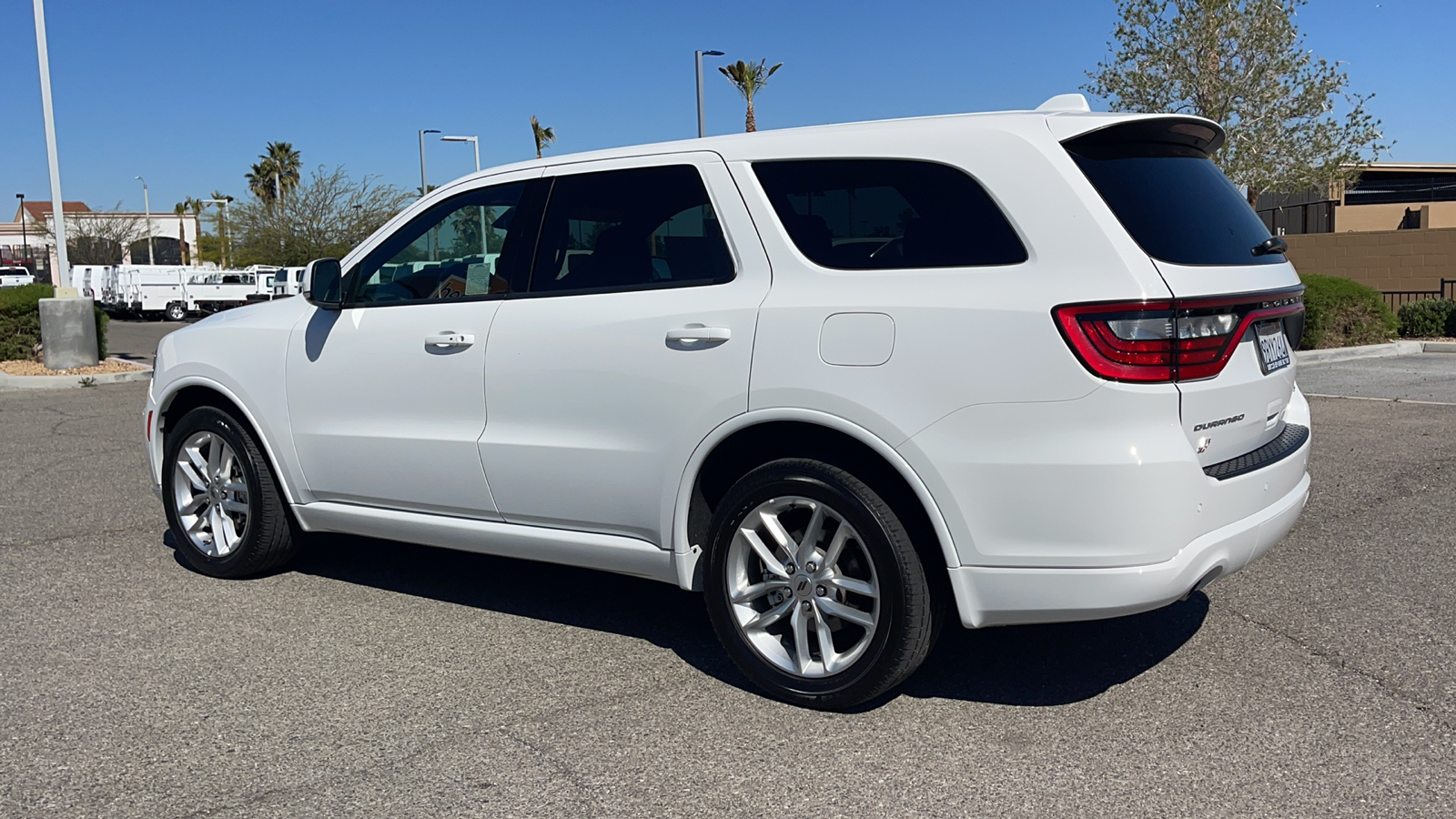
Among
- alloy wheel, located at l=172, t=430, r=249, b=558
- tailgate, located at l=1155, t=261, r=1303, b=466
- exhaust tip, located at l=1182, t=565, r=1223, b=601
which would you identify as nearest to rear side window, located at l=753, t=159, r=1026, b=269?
tailgate, located at l=1155, t=261, r=1303, b=466

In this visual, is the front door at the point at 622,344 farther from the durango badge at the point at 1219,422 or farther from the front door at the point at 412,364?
the durango badge at the point at 1219,422

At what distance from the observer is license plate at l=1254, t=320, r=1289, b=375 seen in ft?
12.7

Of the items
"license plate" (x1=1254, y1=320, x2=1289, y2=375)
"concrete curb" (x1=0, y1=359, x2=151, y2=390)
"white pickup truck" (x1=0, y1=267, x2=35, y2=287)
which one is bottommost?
"concrete curb" (x1=0, y1=359, x2=151, y2=390)

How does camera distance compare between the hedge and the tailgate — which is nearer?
the tailgate

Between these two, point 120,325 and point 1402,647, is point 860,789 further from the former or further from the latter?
point 120,325

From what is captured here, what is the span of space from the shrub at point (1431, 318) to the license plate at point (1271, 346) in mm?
18136

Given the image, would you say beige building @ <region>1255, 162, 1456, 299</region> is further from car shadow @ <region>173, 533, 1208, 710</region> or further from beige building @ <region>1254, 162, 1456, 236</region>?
car shadow @ <region>173, 533, 1208, 710</region>

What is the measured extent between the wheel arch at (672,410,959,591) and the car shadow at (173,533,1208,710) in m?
0.55

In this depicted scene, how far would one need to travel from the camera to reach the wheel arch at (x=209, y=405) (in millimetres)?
5516

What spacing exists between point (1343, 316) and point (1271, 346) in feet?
50.7

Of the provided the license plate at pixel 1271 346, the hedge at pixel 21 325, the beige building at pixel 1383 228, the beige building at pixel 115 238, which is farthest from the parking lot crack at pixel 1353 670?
the beige building at pixel 115 238

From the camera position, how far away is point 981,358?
3594 mm

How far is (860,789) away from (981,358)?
1.28m

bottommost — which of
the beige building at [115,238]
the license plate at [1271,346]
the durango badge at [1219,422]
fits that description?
the durango badge at [1219,422]
